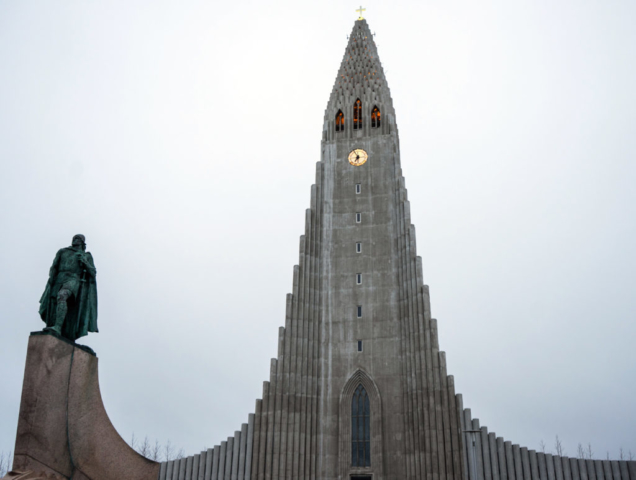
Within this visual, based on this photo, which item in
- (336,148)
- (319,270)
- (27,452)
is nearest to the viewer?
(27,452)

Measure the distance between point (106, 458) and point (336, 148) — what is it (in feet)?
96.3

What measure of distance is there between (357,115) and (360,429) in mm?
21443

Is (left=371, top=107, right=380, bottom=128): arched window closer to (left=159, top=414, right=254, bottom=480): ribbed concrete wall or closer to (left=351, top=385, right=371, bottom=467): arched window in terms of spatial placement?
(left=351, top=385, right=371, bottom=467): arched window

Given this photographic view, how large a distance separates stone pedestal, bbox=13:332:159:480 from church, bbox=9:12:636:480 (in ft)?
57.8

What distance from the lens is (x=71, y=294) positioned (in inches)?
601

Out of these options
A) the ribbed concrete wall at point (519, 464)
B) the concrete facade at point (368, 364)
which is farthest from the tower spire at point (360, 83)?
the ribbed concrete wall at point (519, 464)

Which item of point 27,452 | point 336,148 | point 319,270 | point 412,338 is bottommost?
point 27,452

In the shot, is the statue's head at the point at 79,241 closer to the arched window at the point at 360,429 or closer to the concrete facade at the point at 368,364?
the concrete facade at the point at 368,364

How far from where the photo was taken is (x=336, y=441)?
108 ft

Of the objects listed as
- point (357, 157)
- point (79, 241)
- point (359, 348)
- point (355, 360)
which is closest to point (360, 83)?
point (357, 157)

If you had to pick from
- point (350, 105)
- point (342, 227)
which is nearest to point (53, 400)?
point (342, 227)

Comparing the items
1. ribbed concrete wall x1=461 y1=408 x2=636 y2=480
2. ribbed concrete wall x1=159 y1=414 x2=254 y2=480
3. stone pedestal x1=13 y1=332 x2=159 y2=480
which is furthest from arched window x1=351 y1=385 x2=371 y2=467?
stone pedestal x1=13 y1=332 x2=159 y2=480

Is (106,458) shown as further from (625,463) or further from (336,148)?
(336,148)

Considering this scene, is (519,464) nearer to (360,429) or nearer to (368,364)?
(360,429)
